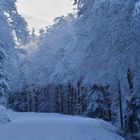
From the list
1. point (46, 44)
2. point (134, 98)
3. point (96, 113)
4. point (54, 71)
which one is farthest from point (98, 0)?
point (46, 44)

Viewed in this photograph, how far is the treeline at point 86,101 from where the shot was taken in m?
26.0

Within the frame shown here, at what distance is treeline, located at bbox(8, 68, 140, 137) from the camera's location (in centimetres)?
2597

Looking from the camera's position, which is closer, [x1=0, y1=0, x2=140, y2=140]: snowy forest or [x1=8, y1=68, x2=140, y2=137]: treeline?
[x1=0, y1=0, x2=140, y2=140]: snowy forest

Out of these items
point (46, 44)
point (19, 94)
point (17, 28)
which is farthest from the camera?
point (19, 94)

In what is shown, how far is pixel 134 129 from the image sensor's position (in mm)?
26219

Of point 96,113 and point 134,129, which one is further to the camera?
point 96,113

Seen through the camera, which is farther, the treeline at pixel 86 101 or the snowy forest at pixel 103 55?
the treeline at pixel 86 101

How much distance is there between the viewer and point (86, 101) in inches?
2319

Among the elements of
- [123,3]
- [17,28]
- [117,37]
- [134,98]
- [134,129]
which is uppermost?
[17,28]

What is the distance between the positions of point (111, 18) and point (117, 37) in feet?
3.29

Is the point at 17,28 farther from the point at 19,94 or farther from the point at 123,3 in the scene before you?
the point at 19,94

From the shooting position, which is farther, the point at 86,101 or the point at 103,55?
the point at 86,101

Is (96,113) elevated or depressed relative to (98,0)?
depressed

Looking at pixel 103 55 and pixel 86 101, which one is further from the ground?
pixel 103 55
